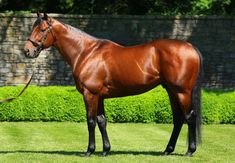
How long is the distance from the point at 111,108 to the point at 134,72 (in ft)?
22.3

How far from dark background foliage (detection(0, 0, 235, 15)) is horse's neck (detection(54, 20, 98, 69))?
14.8 m

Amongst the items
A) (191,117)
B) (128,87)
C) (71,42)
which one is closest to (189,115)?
(191,117)

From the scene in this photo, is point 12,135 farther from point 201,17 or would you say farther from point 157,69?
point 201,17

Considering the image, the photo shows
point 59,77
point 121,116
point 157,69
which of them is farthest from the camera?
point 59,77

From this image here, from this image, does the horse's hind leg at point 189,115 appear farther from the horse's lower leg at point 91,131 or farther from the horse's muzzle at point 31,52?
the horse's muzzle at point 31,52

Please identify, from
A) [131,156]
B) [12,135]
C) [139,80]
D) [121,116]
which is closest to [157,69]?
[139,80]

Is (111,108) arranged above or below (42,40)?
below

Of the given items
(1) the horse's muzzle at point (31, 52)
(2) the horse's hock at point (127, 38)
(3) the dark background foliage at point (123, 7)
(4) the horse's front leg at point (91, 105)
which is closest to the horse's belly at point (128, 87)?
(4) the horse's front leg at point (91, 105)

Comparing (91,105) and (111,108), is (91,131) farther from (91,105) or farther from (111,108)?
(111,108)

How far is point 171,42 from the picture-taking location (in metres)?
9.23

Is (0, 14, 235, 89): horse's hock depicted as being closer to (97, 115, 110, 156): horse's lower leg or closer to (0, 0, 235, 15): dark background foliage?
(0, 0, 235, 15): dark background foliage

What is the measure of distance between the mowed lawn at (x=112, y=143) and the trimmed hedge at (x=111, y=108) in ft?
1.79

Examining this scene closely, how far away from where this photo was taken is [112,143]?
11430 mm

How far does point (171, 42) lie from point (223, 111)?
743cm
